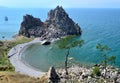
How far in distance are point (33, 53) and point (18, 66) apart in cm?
3644

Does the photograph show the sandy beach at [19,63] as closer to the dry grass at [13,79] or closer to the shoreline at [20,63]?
the shoreline at [20,63]

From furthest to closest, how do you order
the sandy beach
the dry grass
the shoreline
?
the shoreline, the sandy beach, the dry grass

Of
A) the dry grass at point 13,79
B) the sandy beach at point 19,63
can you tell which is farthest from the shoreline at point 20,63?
the dry grass at point 13,79

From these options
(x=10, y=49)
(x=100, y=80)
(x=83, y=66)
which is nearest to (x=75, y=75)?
(x=100, y=80)

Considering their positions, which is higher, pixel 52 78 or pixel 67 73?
pixel 52 78

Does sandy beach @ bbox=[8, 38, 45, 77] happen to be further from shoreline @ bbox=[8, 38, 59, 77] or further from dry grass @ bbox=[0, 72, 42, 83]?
dry grass @ bbox=[0, 72, 42, 83]

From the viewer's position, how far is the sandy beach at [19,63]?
394 ft

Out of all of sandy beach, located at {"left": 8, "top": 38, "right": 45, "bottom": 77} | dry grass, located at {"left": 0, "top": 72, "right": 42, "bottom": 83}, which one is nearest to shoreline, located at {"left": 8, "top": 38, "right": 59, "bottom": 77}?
sandy beach, located at {"left": 8, "top": 38, "right": 45, "bottom": 77}

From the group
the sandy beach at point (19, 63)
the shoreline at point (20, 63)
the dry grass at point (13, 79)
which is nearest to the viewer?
the dry grass at point (13, 79)

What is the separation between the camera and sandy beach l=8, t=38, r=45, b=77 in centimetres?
12002

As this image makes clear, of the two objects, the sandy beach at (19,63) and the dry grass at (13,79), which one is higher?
the dry grass at (13,79)

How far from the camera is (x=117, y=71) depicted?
381ft

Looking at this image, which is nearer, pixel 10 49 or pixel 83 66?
pixel 83 66

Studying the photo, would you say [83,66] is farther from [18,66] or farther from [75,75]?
[18,66]
